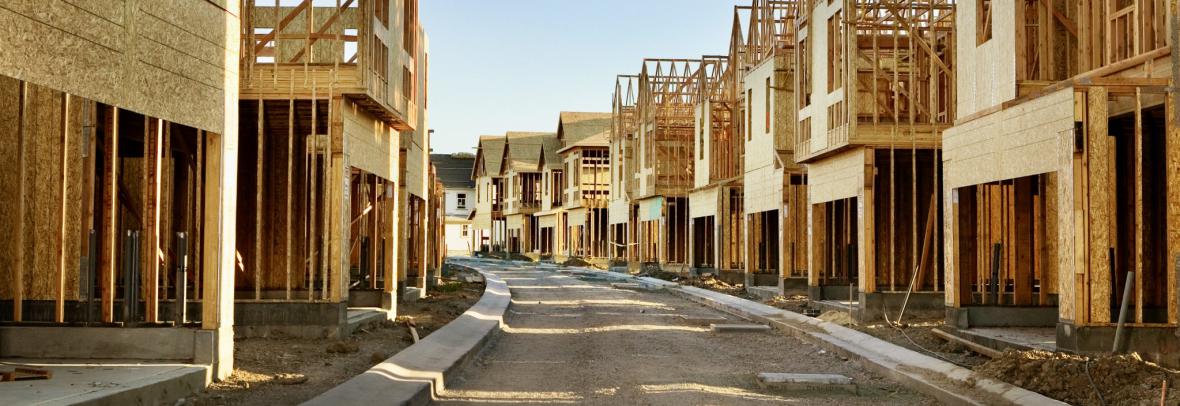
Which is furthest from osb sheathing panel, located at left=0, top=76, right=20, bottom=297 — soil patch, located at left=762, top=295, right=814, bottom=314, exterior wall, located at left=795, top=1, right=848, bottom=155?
soil patch, located at left=762, top=295, right=814, bottom=314

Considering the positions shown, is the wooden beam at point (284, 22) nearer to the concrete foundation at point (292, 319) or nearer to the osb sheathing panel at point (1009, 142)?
the concrete foundation at point (292, 319)

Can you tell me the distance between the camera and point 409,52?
22.6m

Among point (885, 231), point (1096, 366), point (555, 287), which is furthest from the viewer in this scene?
point (555, 287)

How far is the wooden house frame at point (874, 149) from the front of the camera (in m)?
22.2

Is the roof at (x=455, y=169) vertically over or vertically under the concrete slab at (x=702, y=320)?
over

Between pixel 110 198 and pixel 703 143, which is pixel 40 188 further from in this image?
pixel 703 143

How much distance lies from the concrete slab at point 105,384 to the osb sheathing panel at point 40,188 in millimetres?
2327

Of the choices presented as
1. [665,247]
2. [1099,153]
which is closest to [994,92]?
[1099,153]

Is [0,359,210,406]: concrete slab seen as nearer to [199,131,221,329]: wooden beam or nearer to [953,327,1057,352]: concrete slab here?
[199,131,221,329]: wooden beam

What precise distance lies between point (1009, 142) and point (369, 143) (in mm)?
10028

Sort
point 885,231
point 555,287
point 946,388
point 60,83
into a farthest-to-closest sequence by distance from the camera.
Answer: point 555,287 → point 885,231 → point 946,388 → point 60,83

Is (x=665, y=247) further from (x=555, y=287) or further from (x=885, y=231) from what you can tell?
(x=885, y=231)

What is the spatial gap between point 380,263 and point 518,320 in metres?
6.48

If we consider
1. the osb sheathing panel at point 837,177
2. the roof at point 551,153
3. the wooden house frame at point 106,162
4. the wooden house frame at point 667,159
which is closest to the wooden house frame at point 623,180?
the wooden house frame at point 667,159
